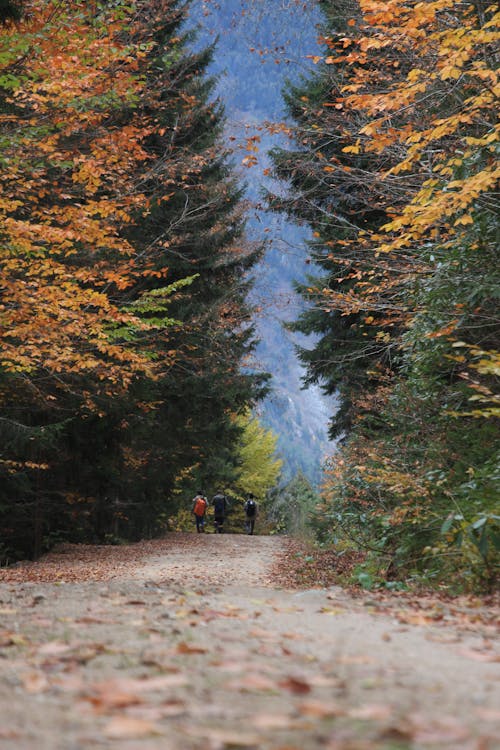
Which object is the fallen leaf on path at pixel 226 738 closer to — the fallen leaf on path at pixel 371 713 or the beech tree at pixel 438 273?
the fallen leaf on path at pixel 371 713

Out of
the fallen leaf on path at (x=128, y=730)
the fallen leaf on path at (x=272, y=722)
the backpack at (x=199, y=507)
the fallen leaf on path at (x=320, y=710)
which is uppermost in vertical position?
the backpack at (x=199, y=507)

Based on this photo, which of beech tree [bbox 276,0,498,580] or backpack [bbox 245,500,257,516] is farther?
backpack [bbox 245,500,257,516]

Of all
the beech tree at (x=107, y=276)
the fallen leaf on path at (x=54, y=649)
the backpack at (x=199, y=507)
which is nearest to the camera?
the fallen leaf on path at (x=54, y=649)

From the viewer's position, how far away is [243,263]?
24625 millimetres

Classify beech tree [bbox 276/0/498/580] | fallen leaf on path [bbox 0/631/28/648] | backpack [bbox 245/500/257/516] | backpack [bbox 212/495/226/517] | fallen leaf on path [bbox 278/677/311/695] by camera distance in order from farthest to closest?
backpack [bbox 245/500/257/516] < backpack [bbox 212/495/226/517] < beech tree [bbox 276/0/498/580] < fallen leaf on path [bbox 0/631/28/648] < fallen leaf on path [bbox 278/677/311/695]

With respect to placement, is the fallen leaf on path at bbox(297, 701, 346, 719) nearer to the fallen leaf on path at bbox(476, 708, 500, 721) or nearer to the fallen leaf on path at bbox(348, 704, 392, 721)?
the fallen leaf on path at bbox(348, 704, 392, 721)

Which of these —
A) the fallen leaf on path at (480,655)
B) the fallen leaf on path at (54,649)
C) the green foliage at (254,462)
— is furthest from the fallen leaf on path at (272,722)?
the green foliage at (254,462)

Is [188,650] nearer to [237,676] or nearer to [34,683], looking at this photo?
[237,676]

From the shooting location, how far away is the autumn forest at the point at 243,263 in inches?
366

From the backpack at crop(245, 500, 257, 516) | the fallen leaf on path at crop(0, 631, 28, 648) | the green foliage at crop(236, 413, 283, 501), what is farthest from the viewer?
the green foliage at crop(236, 413, 283, 501)

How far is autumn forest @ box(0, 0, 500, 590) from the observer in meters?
9.30

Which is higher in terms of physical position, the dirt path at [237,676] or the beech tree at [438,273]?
the beech tree at [438,273]

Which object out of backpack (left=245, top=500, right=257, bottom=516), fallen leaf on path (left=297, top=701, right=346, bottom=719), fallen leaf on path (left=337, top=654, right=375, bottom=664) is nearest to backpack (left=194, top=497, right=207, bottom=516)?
backpack (left=245, top=500, right=257, bottom=516)

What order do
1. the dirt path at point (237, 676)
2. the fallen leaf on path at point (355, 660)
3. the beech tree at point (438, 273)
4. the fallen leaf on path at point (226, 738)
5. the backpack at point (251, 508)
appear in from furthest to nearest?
the backpack at point (251, 508)
the beech tree at point (438, 273)
the fallen leaf on path at point (355, 660)
the dirt path at point (237, 676)
the fallen leaf on path at point (226, 738)
